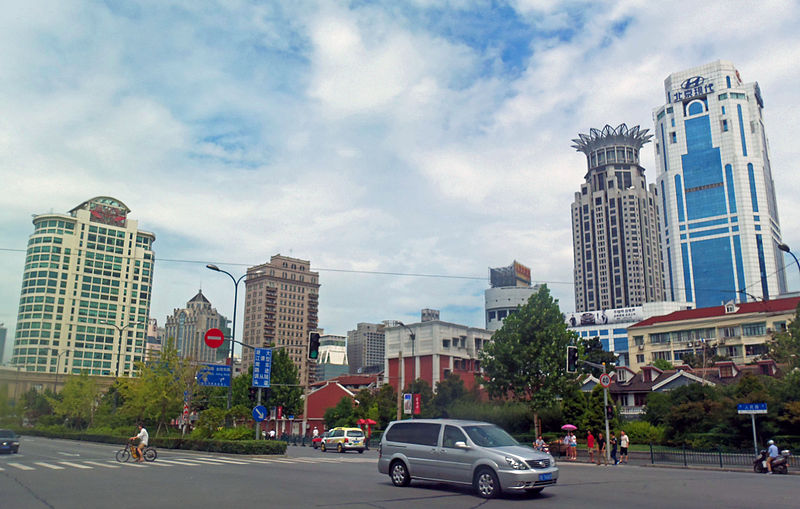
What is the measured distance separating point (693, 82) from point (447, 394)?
16114 centimetres

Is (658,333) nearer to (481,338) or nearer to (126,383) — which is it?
(481,338)

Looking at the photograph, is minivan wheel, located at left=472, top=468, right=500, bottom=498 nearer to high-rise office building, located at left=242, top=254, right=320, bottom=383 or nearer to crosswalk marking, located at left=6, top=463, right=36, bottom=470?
crosswalk marking, located at left=6, top=463, right=36, bottom=470

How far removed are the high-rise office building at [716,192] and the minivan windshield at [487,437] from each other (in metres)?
164

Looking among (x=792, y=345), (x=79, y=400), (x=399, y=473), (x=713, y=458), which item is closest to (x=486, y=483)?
(x=399, y=473)

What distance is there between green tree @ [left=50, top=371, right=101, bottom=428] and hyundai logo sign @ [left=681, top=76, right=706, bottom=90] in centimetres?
18211

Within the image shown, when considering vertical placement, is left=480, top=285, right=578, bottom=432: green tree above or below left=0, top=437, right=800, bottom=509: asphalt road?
above

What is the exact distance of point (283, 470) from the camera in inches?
866

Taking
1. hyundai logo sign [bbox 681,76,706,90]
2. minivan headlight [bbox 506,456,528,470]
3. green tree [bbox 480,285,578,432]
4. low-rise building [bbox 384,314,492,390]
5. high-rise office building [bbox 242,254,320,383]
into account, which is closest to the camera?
minivan headlight [bbox 506,456,528,470]

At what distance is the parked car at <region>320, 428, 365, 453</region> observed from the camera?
144ft

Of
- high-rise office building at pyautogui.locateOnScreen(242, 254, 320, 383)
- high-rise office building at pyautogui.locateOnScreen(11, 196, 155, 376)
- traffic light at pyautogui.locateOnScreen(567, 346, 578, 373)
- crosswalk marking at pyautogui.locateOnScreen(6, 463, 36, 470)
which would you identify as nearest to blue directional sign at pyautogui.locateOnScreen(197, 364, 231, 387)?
crosswalk marking at pyautogui.locateOnScreen(6, 463, 36, 470)

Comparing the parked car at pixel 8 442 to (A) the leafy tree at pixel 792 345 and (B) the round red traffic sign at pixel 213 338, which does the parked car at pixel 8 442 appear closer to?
(B) the round red traffic sign at pixel 213 338

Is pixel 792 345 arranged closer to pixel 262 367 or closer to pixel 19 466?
pixel 262 367

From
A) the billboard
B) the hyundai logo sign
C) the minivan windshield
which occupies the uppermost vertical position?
the hyundai logo sign

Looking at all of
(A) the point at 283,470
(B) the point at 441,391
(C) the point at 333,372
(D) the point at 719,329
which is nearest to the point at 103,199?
(C) the point at 333,372
